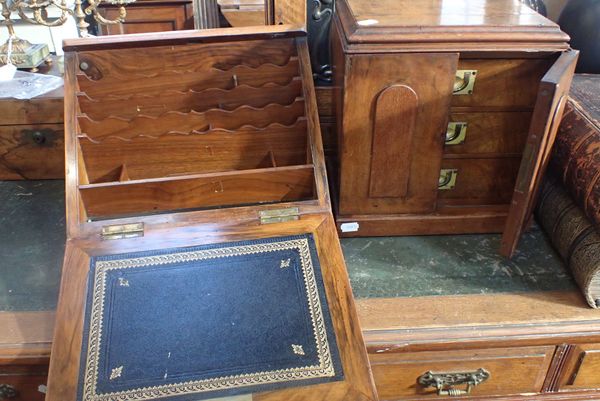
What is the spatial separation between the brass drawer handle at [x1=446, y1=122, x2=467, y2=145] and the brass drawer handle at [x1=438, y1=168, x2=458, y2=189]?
69 mm

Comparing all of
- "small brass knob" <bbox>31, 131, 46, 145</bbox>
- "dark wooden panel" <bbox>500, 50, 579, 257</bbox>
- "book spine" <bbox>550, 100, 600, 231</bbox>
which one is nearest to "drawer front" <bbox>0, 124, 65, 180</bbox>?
"small brass knob" <bbox>31, 131, 46, 145</bbox>

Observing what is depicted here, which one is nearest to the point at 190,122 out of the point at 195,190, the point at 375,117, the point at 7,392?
the point at 195,190

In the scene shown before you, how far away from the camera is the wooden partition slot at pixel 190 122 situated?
1042mm

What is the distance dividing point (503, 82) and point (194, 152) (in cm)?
67

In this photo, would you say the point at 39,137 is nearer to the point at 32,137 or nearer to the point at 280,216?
the point at 32,137

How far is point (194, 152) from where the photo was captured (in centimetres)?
108

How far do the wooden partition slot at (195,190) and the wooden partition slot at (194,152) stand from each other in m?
0.08

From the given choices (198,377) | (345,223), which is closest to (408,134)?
(345,223)

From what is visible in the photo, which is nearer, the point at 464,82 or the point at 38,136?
the point at 464,82

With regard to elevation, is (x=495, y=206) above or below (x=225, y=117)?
below

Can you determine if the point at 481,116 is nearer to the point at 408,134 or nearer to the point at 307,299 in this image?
the point at 408,134

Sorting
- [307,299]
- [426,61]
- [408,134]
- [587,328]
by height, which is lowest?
[587,328]

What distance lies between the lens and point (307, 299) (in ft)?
2.91

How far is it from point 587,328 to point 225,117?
2.77 feet
